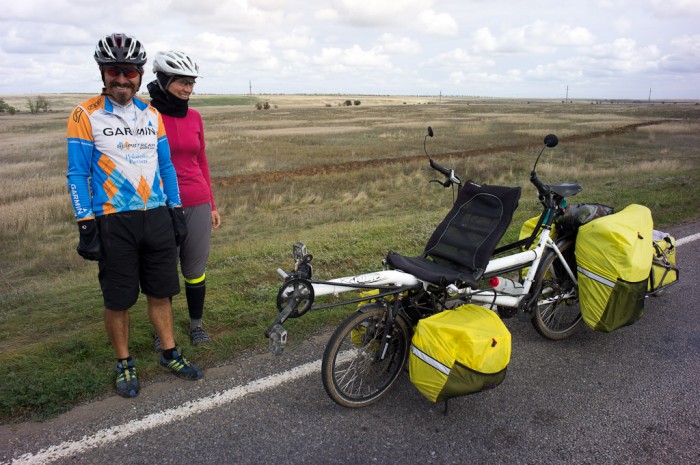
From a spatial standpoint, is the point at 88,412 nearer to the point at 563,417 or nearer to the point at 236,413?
the point at 236,413

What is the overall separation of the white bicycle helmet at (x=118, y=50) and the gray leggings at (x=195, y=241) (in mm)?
1240

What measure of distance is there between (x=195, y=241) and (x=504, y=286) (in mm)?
2618

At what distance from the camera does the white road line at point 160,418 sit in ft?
9.16

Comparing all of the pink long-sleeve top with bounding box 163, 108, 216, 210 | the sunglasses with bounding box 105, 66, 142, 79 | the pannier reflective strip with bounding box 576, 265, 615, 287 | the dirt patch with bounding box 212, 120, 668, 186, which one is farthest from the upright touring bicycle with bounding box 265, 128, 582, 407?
the dirt patch with bounding box 212, 120, 668, 186

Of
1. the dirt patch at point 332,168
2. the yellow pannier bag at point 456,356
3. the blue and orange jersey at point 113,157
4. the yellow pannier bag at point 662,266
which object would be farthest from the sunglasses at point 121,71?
the dirt patch at point 332,168

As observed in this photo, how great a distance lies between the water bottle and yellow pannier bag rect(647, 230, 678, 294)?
139 cm

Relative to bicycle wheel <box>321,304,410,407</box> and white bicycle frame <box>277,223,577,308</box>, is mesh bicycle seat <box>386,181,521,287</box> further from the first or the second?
bicycle wheel <box>321,304,410,407</box>

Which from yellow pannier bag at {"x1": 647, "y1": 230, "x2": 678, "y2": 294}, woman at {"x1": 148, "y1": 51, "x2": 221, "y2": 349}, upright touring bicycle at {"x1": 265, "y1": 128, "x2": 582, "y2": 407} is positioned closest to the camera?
upright touring bicycle at {"x1": 265, "y1": 128, "x2": 582, "y2": 407}

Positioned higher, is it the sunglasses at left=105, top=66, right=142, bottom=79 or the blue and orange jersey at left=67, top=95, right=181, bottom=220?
the sunglasses at left=105, top=66, right=142, bottom=79

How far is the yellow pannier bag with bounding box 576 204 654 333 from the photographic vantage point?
12.9 feet

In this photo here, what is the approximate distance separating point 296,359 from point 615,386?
2420 millimetres

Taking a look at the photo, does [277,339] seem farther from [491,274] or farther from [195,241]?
[491,274]

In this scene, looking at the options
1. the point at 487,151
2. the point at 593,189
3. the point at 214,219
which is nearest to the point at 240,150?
the point at 487,151

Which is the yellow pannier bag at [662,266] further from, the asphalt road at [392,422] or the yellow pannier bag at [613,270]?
the asphalt road at [392,422]
